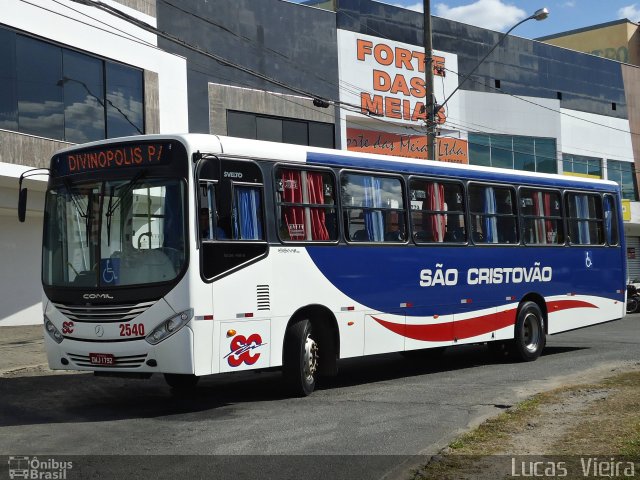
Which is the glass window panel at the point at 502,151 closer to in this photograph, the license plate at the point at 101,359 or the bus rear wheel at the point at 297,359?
the bus rear wheel at the point at 297,359

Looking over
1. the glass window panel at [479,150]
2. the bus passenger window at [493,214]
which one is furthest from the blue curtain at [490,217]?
the glass window panel at [479,150]

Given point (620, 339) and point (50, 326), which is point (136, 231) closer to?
point (50, 326)

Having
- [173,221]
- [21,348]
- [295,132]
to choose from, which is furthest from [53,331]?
[295,132]

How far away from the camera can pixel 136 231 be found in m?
10.3

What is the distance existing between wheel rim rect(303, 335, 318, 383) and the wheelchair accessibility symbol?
8.34 ft

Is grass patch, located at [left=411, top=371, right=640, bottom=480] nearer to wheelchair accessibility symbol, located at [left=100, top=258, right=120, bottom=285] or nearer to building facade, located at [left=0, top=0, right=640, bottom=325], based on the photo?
wheelchair accessibility symbol, located at [left=100, top=258, right=120, bottom=285]

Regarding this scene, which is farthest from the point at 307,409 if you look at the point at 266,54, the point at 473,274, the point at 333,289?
the point at 266,54

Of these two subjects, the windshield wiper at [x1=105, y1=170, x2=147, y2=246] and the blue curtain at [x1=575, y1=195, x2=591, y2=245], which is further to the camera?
the blue curtain at [x1=575, y1=195, x2=591, y2=245]

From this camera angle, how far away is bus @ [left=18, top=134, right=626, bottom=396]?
400 inches

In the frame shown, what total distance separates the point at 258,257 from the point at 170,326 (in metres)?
1.50

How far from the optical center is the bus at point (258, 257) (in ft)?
33.3

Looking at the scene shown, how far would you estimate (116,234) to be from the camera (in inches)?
410

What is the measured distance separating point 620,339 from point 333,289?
984 cm

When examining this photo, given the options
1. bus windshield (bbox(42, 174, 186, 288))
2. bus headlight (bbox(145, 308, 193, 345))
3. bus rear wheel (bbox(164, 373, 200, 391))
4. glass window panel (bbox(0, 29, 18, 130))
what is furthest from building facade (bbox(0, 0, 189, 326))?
bus headlight (bbox(145, 308, 193, 345))
